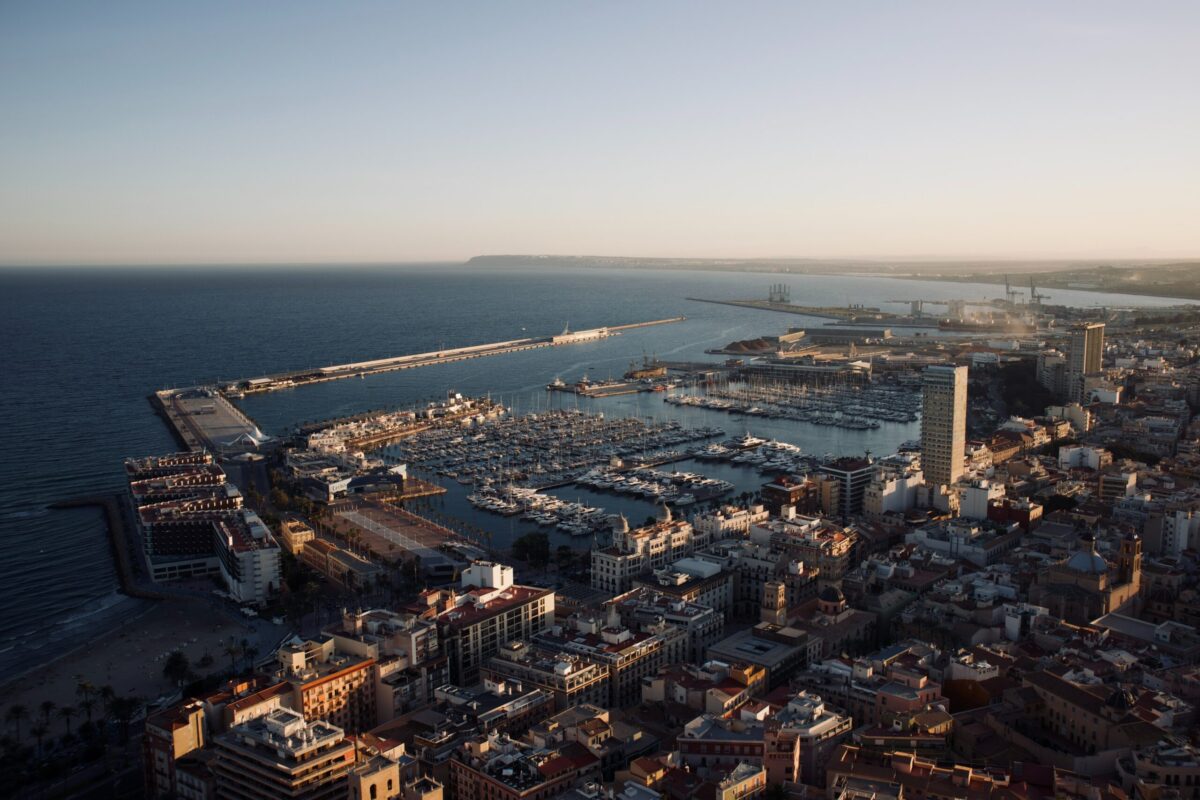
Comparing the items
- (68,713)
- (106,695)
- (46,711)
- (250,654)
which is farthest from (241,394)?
(68,713)

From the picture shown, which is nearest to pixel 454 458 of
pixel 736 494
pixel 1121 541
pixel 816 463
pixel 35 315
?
pixel 736 494

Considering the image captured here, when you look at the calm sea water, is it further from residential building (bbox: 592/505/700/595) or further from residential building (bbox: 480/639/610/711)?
residential building (bbox: 480/639/610/711)

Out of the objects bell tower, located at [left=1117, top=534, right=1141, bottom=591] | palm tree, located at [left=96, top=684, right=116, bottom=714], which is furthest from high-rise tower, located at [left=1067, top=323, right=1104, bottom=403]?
palm tree, located at [left=96, top=684, right=116, bottom=714]

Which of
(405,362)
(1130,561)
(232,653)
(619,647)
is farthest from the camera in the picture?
(405,362)

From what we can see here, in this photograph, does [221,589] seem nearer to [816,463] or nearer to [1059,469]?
[816,463]

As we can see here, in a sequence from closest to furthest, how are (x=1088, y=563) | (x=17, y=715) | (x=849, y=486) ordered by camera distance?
(x=17, y=715)
(x=1088, y=563)
(x=849, y=486)

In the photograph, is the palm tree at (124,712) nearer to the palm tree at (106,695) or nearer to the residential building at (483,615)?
the palm tree at (106,695)

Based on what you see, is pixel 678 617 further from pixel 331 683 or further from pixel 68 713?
pixel 68 713
